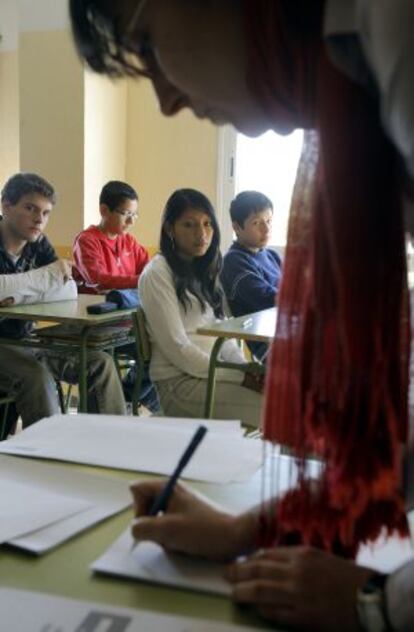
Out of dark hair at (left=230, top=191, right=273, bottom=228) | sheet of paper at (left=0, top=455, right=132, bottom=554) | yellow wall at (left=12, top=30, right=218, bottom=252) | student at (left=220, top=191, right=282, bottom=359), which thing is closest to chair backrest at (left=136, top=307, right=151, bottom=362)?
student at (left=220, top=191, right=282, bottom=359)

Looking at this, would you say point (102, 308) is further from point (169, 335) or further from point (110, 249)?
point (110, 249)

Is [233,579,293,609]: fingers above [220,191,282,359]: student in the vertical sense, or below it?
below

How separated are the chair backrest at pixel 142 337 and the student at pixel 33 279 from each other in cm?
44

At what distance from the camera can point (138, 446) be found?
38.7 inches

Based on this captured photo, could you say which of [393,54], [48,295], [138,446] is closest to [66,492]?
[138,446]

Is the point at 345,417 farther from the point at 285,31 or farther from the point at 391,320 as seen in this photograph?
the point at 285,31

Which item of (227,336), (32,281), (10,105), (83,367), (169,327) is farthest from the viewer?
(10,105)

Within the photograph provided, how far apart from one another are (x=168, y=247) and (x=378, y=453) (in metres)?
2.06

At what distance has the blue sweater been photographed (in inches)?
117

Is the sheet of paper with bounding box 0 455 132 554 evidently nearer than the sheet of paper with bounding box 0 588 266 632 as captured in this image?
No

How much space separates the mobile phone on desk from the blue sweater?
515 mm

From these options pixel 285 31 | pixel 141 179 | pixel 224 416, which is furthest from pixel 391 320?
pixel 141 179

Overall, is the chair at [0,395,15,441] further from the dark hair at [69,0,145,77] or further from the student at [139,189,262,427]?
the dark hair at [69,0,145,77]

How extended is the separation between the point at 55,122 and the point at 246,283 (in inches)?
83.7
